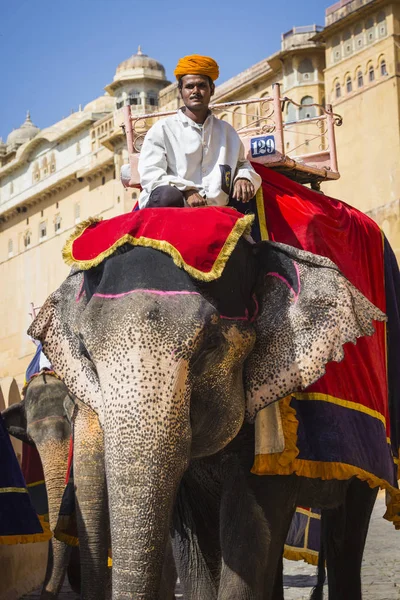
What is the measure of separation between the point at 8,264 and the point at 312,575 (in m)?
42.0

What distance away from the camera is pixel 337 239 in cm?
503

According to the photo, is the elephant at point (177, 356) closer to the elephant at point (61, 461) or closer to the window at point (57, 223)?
the elephant at point (61, 461)

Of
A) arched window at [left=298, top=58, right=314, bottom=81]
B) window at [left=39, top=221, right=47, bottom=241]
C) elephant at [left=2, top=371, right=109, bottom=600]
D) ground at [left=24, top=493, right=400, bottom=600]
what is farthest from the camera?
window at [left=39, top=221, right=47, bottom=241]

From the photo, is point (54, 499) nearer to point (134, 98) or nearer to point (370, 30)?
point (370, 30)

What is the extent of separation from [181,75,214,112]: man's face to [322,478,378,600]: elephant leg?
6.39 feet

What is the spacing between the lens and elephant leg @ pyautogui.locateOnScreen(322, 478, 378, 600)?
17.8 ft

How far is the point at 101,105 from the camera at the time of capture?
47531 mm

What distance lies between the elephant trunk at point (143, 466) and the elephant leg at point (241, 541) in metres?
0.62

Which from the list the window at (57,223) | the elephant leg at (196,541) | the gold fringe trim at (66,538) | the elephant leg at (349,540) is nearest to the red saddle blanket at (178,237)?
the elephant leg at (196,541)

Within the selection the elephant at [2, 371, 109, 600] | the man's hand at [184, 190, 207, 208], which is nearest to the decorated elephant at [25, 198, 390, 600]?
the man's hand at [184, 190, 207, 208]

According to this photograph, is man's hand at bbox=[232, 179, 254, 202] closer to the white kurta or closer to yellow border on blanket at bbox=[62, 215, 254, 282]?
the white kurta

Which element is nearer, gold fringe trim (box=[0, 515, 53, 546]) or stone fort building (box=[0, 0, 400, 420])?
gold fringe trim (box=[0, 515, 53, 546])

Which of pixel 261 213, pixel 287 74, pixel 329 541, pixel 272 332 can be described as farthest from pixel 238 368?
pixel 287 74

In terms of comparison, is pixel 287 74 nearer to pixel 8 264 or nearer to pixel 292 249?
pixel 8 264
